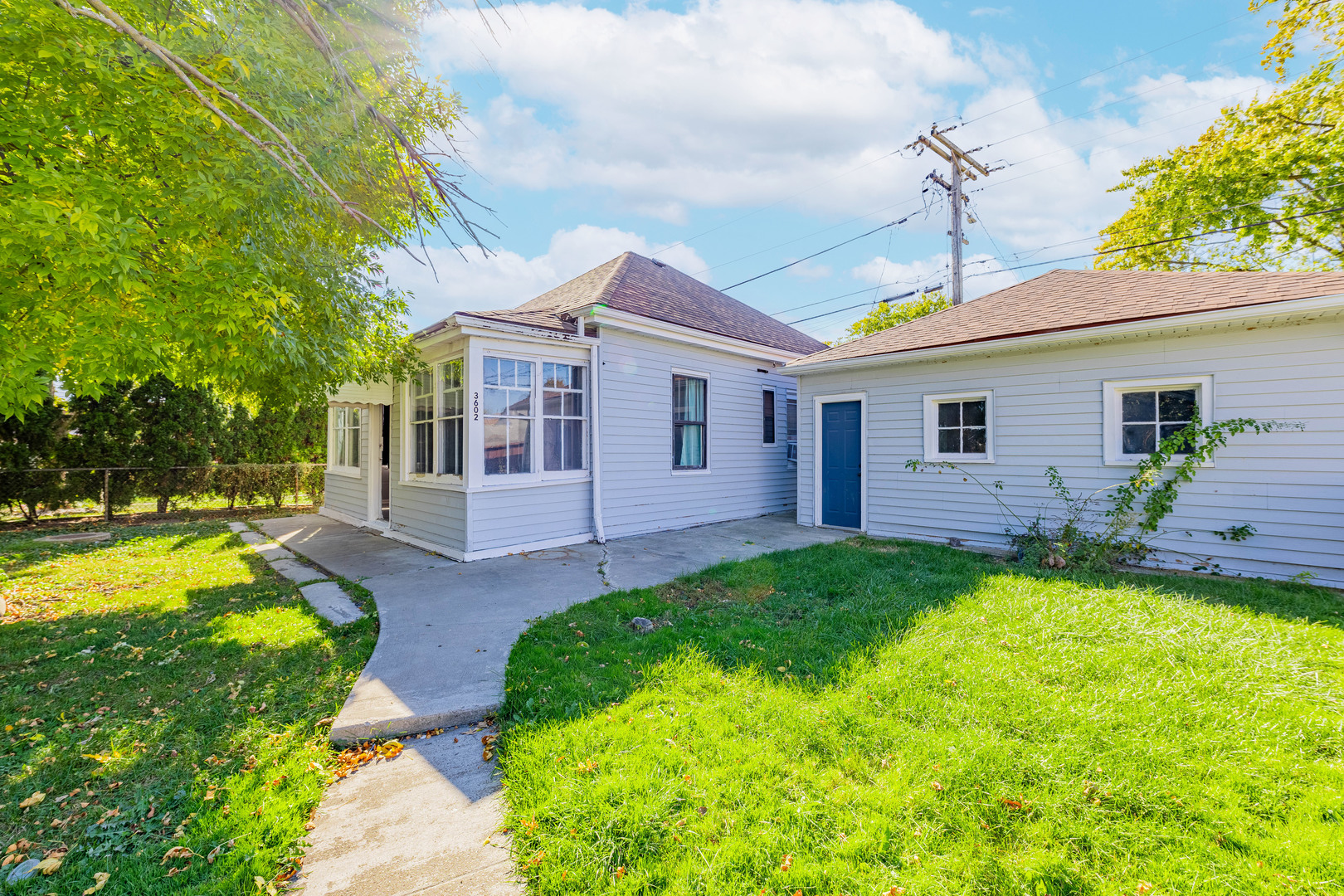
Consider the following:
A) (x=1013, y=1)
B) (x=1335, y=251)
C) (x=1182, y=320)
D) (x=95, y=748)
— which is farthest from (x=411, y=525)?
(x=1335, y=251)

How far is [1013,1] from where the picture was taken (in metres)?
7.63

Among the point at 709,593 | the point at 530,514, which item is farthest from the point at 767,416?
the point at 709,593

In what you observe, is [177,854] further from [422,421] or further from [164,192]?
[422,421]

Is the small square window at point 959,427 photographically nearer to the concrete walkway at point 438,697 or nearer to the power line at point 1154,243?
the concrete walkway at point 438,697

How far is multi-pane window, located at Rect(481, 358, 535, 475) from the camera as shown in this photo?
7051 millimetres

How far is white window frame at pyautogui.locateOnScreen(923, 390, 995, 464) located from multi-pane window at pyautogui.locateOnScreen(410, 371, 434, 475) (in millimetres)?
7635

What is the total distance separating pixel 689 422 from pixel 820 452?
8.14 feet

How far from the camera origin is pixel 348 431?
35.5 feet

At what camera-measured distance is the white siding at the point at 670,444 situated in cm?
838

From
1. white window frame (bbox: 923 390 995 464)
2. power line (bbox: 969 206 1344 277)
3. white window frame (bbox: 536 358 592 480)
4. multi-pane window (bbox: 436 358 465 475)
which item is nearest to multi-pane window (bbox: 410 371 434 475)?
multi-pane window (bbox: 436 358 465 475)

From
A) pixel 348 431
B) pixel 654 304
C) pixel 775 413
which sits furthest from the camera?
pixel 775 413

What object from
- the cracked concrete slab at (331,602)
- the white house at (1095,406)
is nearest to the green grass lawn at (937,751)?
the white house at (1095,406)

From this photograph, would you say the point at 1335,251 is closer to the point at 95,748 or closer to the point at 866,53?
the point at 866,53

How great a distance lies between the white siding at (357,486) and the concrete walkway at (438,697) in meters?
2.39
